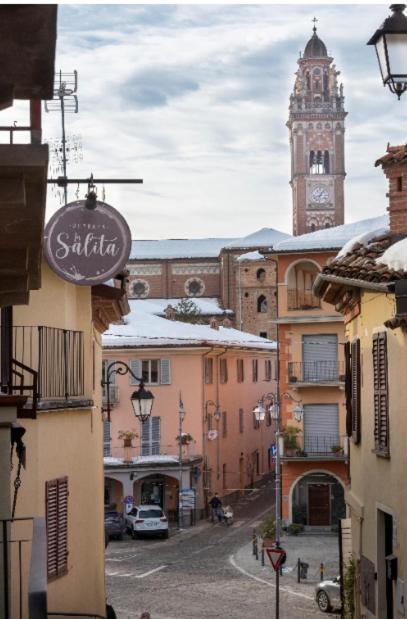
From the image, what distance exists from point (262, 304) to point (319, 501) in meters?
54.3

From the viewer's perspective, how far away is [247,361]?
65.9m

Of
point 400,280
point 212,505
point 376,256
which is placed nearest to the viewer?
point 400,280

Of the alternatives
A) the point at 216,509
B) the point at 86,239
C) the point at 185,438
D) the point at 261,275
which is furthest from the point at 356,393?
the point at 261,275

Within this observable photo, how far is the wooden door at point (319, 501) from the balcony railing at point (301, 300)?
695 centimetres

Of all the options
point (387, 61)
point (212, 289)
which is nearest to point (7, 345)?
point (387, 61)

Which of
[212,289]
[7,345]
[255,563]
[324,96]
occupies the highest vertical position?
[324,96]

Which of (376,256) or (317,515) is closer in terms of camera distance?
(376,256)

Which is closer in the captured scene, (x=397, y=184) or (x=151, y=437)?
(x=397, y=184)

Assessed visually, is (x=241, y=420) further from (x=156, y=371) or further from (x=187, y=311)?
(x=187, y=311)

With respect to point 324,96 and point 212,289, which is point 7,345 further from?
point 324,96

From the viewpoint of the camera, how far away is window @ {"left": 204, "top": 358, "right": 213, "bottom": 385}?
2201 inches

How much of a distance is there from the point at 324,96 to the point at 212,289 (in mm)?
24862

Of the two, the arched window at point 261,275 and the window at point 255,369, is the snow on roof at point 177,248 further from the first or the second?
the window at point 255,369

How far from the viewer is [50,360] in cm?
1590
